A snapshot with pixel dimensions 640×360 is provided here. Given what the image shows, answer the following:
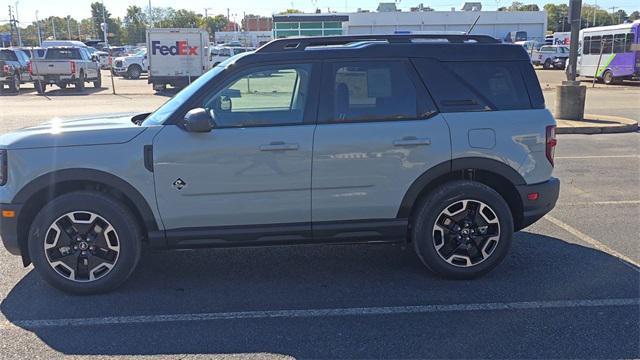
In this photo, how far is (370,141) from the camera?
14.3ft

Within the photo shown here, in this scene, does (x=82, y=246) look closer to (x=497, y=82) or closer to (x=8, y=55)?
(x=497, y=82)

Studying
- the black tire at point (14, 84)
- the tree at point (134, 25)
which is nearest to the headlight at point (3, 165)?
the black tire at point (14, 84)

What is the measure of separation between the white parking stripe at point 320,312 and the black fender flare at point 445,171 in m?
0.81

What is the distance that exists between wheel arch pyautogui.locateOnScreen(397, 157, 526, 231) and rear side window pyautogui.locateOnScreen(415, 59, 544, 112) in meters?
0.44

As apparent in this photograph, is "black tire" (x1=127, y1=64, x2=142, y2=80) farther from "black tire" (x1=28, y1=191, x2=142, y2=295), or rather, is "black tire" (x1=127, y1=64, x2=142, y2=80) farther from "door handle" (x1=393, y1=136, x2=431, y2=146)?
"door handle" (x1=393, y1=136, x2=431, y2=146)

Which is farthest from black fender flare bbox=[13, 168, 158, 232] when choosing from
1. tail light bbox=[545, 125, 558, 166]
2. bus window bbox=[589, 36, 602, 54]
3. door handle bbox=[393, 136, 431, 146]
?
bus window bbox=[589, 36, 602, 54]

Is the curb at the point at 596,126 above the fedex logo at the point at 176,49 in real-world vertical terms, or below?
below

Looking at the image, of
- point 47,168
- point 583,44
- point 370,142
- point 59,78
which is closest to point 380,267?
point 370,142

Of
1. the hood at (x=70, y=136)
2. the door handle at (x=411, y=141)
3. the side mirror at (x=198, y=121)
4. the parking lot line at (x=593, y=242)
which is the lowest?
the parking lot line at (x=593, y=242)

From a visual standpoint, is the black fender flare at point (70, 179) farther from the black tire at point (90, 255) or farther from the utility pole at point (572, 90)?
the utility pole at point (572, 90)

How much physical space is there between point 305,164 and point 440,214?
3.80 ft

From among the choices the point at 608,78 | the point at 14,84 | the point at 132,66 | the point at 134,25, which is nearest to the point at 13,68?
the point at 14,84

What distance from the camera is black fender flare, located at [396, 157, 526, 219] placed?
14.7 feet

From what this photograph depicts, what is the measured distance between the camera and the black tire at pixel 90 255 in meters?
4.21
